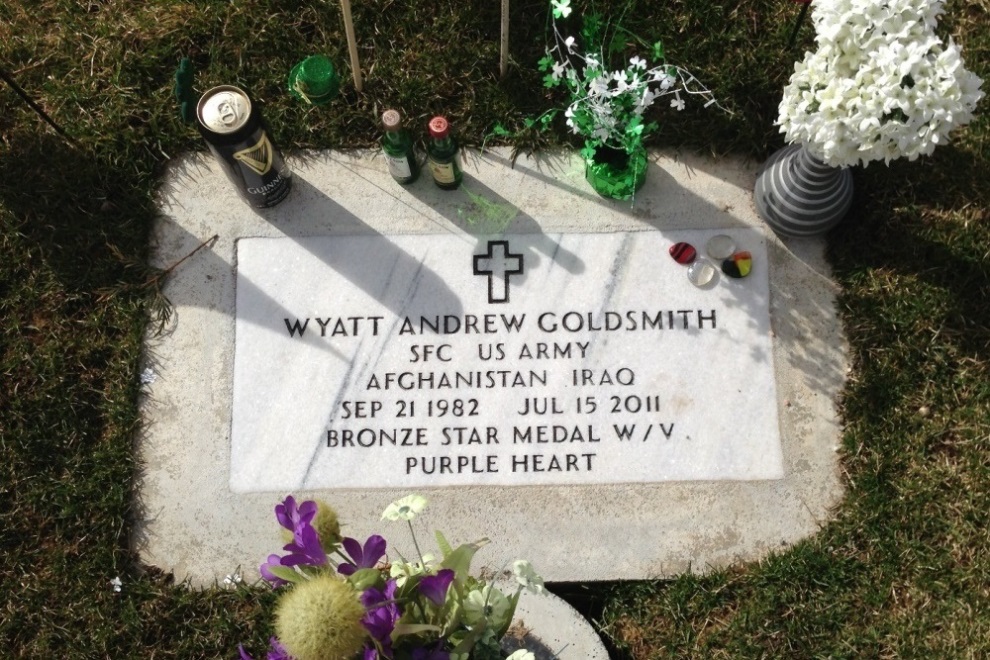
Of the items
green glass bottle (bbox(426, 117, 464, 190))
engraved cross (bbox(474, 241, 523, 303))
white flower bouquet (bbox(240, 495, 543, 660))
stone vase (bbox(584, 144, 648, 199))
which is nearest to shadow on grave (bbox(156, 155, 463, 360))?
engraved cross (bbox(474, 241, 523, 303))

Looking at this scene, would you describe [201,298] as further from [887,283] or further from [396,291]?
[887,283]

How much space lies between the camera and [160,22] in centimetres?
298

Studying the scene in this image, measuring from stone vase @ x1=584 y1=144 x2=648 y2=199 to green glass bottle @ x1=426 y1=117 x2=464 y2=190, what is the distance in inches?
17.7

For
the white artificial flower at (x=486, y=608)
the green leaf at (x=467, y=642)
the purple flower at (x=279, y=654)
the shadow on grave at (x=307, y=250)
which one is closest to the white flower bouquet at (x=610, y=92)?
the shadow on grave at (x=307, y=250)

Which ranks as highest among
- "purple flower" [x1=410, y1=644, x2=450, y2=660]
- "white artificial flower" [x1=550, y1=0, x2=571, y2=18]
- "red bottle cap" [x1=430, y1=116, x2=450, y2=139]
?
"white artificial flower" [x1=550, y1=0, x2=571, y2=18]

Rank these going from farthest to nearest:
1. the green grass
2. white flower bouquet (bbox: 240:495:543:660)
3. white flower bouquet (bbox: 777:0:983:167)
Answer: the green grass < white flower bouquet (bbox: 777:0:983:167) < white flower bouquet (bbox: 240:495:543:660)

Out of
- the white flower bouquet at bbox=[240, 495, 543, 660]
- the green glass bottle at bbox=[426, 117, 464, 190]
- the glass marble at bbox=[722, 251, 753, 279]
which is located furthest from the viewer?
the glass marble at bbox=[722, 251, 753, 279]

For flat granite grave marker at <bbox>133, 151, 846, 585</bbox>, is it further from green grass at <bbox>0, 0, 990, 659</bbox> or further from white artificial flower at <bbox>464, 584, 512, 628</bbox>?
white artificial flower at <bbox>464, 584, 512, 628</bbox>

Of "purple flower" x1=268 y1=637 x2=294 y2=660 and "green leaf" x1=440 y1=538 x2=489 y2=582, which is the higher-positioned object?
"green leaf" x1=440 y1=538 x2=489 y2=582

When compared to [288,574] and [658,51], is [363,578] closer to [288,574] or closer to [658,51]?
[288,574]

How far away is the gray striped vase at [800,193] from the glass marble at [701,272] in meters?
0.26

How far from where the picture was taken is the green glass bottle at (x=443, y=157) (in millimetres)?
2508

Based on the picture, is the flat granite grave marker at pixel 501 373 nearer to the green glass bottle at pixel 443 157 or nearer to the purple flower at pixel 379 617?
the green glass bottle at pixel 443 157

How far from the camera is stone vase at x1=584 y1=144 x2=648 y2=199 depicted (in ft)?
9.07
